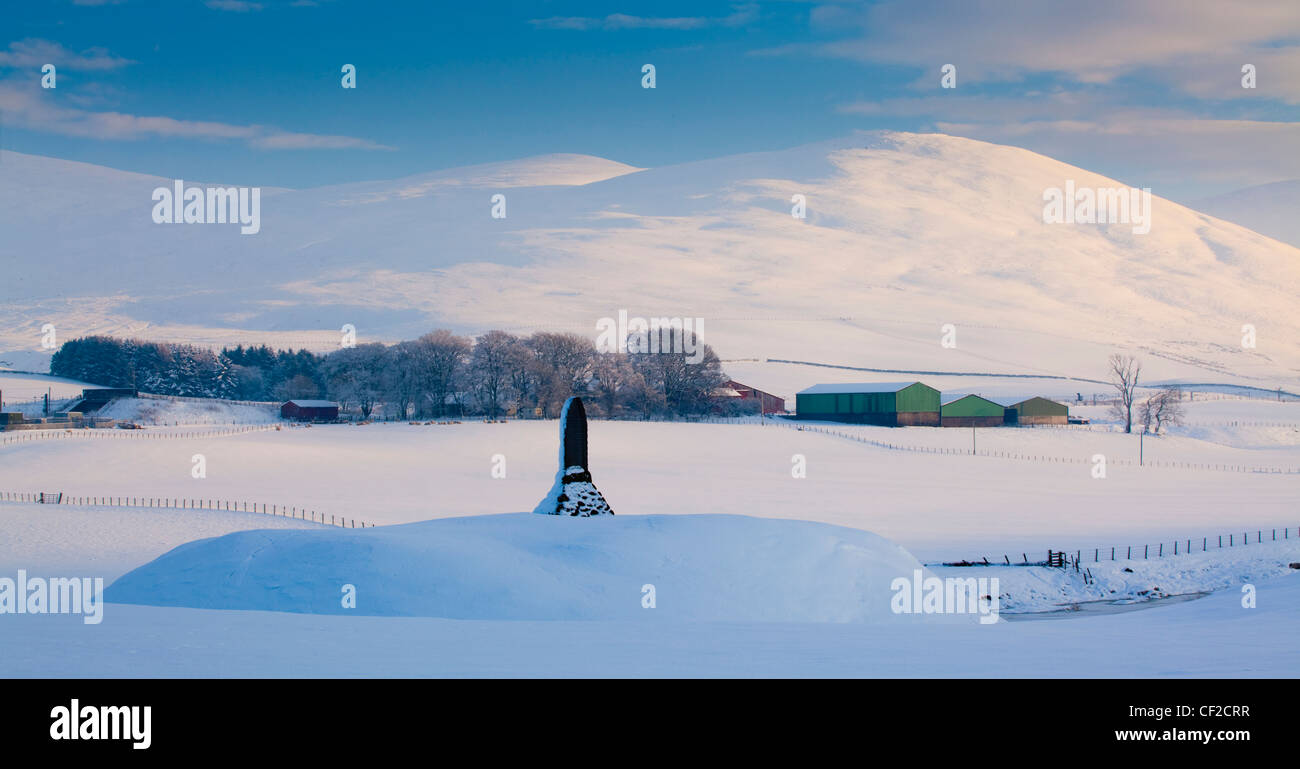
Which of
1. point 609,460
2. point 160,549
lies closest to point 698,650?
point 160,549

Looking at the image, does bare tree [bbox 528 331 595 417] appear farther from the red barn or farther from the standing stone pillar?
the standing stone pillar

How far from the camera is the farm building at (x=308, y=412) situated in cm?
10662

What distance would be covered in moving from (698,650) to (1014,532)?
35087mm

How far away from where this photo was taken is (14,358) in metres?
160

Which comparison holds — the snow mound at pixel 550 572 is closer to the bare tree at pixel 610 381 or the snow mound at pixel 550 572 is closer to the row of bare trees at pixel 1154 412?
the bare tree at pixel 610 381

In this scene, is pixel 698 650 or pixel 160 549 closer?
pixel 698 650

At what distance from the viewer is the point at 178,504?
47.5 meters

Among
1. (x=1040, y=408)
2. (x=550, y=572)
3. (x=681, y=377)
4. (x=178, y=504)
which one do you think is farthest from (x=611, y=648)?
(x=1040, y=408)

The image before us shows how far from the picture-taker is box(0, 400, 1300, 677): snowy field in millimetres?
11234

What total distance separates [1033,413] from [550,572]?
91496 mm

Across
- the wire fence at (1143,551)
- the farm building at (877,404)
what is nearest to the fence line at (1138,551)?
the wire fence at (1143,551)

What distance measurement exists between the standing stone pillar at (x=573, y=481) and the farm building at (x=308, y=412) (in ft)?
278

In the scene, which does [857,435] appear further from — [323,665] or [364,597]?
[323,665]

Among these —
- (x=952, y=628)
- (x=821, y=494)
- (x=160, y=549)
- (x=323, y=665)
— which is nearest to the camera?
(x=323, y=665)
